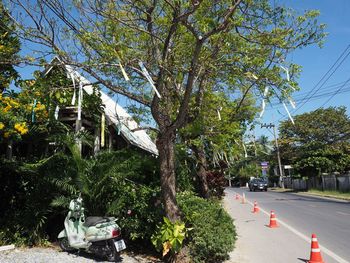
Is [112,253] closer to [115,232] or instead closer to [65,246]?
[115,232]

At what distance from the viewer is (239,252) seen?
32.2ft

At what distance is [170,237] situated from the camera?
8156mm

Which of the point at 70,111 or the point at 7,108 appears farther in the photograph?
the point at 70,111

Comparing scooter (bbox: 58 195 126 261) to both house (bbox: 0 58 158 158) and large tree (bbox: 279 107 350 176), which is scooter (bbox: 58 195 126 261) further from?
large tree (bbox: 279 107 350 176)

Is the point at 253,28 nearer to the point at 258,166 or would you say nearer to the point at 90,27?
the point at 90,27

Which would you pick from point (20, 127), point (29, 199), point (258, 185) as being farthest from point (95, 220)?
point (258, 185)

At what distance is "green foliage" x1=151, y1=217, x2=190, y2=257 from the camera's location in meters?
8.09

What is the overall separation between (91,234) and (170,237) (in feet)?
5.33

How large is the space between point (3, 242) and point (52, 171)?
6.20ft

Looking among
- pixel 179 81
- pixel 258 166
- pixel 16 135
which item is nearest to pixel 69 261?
pixel 16 135

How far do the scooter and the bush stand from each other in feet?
4.83

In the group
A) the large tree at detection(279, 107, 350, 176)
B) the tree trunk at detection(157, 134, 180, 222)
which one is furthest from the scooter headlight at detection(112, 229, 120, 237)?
the large tree at detection(279, 107, 350, 176)

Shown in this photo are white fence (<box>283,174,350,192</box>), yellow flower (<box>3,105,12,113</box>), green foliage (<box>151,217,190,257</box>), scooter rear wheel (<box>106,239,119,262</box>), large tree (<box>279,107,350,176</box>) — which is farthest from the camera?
large tree (<box>279,107,350,176</box>)

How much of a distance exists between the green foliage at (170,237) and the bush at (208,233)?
0.93ft
